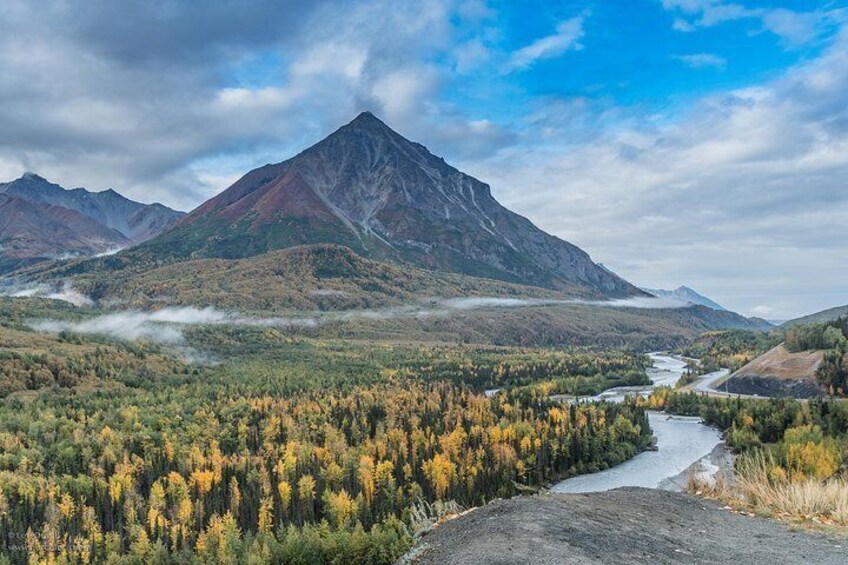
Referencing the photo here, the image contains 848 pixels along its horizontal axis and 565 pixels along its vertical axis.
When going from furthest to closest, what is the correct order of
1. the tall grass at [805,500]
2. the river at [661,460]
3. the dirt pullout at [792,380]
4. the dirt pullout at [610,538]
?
1. the dirt pullout at [792,380]
2. the river at [661,460]
3. the tall grass at [805,500]
4. the dirt pullout at [610,538]

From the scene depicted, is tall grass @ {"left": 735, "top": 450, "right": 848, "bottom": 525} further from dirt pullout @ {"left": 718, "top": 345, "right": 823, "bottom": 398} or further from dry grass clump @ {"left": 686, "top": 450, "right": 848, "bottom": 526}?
dirt pullout @ {"left": 718, "top": 345, "right": 823, "bottom": 398}

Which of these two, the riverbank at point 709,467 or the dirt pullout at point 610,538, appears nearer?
the dirt pullout at point 610,538

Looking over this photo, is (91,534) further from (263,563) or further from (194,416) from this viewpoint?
(194,416)

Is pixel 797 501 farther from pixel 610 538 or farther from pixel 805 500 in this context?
pixel 610 538

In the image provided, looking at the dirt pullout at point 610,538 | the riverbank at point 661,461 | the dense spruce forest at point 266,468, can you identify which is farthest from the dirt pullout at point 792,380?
the dirt pullout at point 610,538

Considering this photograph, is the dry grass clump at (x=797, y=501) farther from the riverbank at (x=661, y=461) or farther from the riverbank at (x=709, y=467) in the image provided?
the riverbank at (x=709, y=467)

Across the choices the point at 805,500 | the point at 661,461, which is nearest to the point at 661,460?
the point at 661,461
